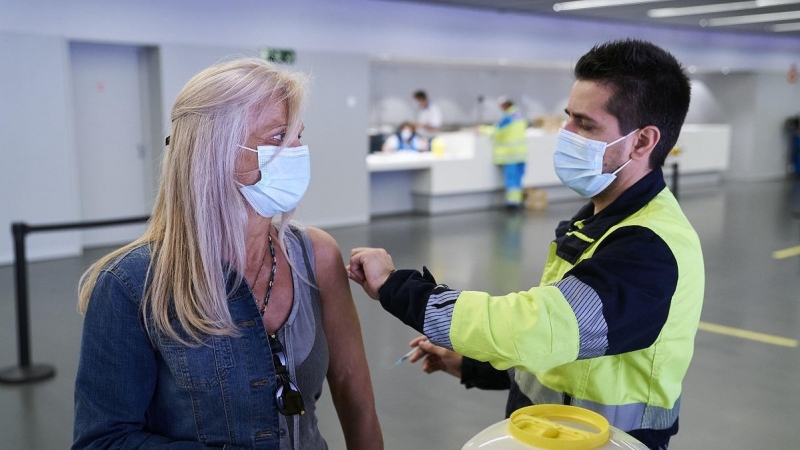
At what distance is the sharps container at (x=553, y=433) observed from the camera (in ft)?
3.36

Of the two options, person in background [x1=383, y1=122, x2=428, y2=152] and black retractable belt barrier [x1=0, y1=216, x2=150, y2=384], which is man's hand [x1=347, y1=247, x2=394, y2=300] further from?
person in background [x1=383, y1=122, x2=428, y2=152]

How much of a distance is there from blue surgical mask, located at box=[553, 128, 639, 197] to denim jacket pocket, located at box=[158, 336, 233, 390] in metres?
0.93

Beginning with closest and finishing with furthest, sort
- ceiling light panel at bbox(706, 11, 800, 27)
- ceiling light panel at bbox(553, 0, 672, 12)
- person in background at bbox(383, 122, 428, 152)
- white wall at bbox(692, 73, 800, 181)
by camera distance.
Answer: ceiling light panel at bbox(553, 0, 672, 12), person in background at bbox(383, 122, 428, 152), ceiling light panel at bbox(706, 11, 800, 27), white wall at bbox(692, 73, 800, 181)

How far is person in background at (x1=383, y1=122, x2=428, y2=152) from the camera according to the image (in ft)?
35.6

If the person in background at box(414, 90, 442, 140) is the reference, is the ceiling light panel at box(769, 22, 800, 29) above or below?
above

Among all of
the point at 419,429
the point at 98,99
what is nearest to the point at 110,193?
the point at 98,99

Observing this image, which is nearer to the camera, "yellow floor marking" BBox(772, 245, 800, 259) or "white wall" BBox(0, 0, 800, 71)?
"white wall" BBox(0, 0, 800, 71)

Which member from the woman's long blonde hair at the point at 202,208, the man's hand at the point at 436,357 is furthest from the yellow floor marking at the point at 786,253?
the woman's long blonde hair at the point at 202,208

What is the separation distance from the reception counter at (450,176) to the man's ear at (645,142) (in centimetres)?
833

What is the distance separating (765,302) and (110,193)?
6662 mm

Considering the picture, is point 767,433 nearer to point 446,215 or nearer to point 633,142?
point 633,142

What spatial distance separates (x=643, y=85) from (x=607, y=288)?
52 cm

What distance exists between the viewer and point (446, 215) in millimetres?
10680

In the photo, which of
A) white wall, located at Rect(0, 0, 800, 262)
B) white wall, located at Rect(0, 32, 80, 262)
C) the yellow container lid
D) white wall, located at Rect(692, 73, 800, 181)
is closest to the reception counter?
white wall, located at Rect(0, 0, 800, 262)
